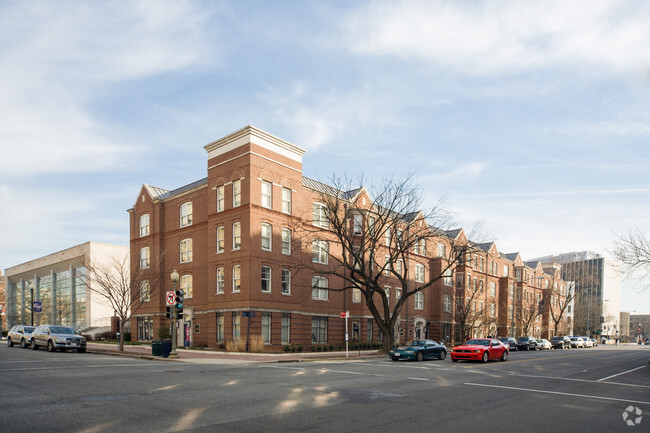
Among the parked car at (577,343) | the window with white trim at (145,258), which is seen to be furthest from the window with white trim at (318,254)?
the parked car at (577,343)

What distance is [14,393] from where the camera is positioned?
40.3 ft

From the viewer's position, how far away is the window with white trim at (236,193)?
121 ft

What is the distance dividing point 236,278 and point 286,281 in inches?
165

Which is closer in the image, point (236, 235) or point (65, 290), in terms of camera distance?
point (236, 235)

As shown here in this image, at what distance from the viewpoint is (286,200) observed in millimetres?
39125

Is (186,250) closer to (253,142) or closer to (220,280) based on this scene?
(220,280)

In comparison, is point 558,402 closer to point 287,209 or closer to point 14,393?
point 14,393

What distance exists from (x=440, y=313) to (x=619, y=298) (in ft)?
433

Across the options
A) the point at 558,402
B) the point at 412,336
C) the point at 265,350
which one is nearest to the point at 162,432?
the point at 558,402

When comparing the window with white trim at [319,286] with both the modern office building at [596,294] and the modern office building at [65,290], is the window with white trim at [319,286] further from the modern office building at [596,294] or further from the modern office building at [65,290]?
the modern office building at [596,294]

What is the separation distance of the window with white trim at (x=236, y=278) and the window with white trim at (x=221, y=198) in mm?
4835

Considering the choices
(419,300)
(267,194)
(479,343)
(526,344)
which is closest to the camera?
(479,343)

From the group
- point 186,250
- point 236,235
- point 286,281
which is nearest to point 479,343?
point 286,281

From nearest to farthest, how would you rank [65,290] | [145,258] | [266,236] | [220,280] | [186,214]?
[266,236]
[220,280]
[186,214]
[145,258]
[65,290]
